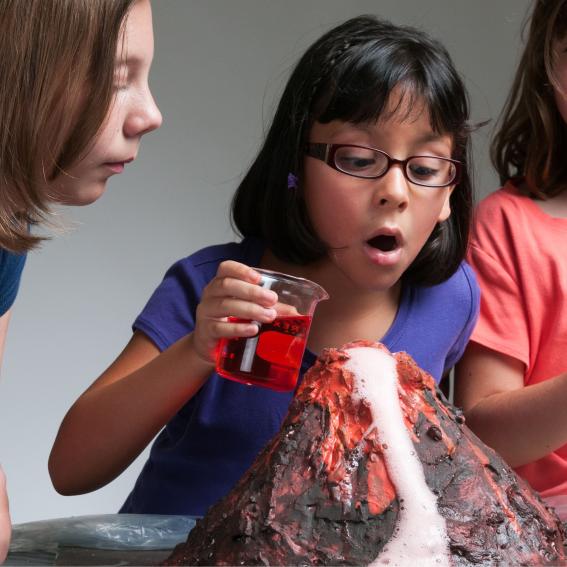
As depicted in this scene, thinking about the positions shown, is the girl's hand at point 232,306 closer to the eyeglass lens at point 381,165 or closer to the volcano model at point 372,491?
the volcano model at point 372,491

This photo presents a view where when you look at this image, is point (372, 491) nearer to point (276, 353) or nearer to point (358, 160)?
point (276, 353)

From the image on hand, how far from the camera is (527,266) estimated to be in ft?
5.56

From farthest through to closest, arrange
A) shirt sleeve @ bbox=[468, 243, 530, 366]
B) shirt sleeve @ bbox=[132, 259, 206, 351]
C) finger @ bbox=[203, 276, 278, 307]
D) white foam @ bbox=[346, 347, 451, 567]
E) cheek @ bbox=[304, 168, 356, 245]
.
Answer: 1. shirt sleeve @ bbox=[468, 243, 530, 366]
2. shirt sleeve @ bbox=[132, 259, 206, 351]
3. cheek @ bbox=[304, 168, 356, 245]
4. finger @ bbox=[203, 276, 278, 307]
5. white foam @ bbox=[346, 347, 451, 567]

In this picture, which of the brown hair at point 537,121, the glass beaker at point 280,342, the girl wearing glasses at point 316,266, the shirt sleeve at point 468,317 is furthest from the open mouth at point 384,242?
the brown hair at point 537,121

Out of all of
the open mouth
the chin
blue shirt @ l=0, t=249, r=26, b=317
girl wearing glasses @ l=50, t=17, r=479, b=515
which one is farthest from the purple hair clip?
blue shirt @ l=0, t=249, r=26, b=317

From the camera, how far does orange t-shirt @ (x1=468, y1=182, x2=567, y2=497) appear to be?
5.40 ft

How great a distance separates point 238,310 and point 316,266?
15.2 inches

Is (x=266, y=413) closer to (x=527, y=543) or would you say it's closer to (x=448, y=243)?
(x=448, y=243)

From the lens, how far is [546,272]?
5.56 ft

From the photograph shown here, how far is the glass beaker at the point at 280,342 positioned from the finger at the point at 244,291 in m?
0.01

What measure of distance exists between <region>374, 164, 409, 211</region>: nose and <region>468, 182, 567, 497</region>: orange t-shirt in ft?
1.29

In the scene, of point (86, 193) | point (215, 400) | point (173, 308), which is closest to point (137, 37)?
point (86, 193)

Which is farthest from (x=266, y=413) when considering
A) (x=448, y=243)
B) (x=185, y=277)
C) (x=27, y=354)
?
(x=27, y=354)

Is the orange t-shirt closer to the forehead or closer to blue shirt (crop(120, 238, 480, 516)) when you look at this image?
blue shirt (crop(120, 238, 480, 516))
